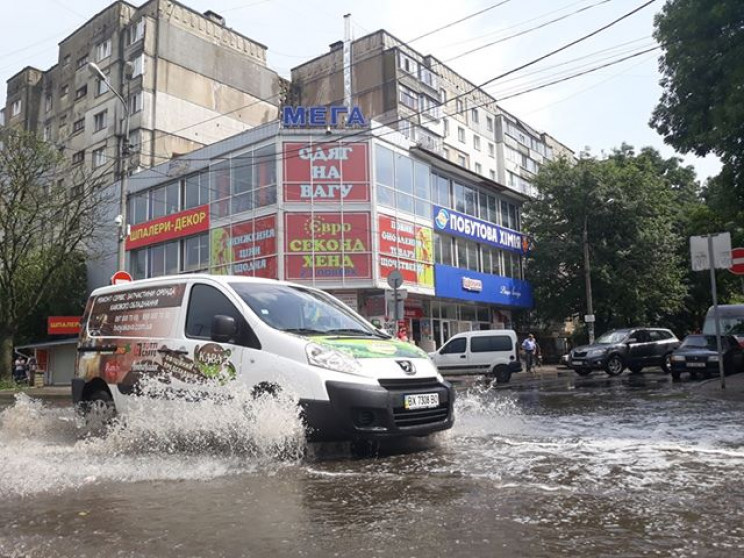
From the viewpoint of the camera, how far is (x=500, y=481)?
15.4ft

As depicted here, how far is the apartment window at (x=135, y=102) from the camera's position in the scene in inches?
1514

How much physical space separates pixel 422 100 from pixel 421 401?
40.1 meters

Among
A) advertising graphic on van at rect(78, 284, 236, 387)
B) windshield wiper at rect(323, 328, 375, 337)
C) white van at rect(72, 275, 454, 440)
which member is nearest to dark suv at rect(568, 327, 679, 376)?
white van at rect(72, 275, 454, 440)

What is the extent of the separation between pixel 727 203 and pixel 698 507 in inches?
603

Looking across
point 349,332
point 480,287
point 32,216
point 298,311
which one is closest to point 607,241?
point 480,287

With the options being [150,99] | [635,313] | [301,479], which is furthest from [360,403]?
[150,99]

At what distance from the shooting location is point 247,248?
2814cm

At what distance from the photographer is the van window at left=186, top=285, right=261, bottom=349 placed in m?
6.37

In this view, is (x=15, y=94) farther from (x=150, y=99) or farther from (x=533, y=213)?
(x=533, y=213)

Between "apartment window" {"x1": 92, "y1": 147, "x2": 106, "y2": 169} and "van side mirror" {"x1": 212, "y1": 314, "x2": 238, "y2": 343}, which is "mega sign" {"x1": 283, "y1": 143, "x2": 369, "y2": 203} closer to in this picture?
"apartment window" {"x1": 92, "y1": 147, "x2": 106, "y2": 169}

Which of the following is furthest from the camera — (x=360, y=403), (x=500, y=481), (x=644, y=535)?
(x=360, y=403)

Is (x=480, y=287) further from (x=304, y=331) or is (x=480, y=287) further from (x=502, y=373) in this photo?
(x=304, y=331)

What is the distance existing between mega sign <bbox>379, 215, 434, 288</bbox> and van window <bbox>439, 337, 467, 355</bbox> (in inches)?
250

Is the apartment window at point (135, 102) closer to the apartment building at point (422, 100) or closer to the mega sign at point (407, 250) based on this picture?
the apartment building at point (422, 100)
